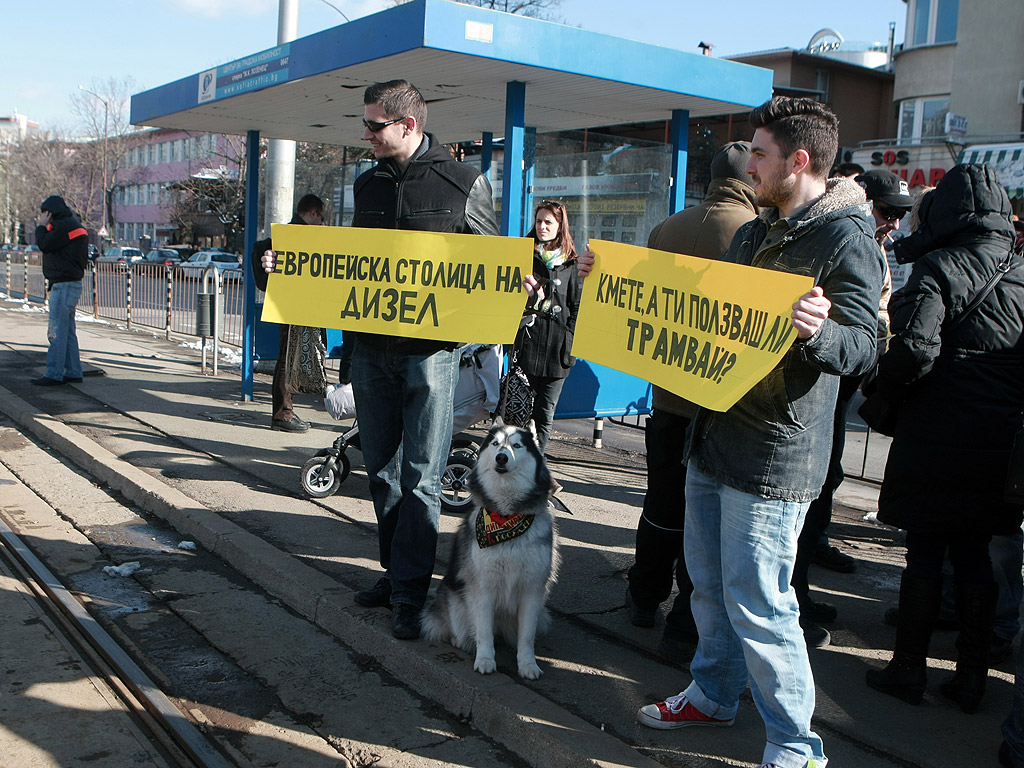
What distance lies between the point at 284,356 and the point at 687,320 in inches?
229

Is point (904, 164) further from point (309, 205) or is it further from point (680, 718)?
point (680, 718)

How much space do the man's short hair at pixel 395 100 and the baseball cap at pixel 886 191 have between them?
94.8 inches

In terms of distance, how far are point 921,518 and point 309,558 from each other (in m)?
3.21

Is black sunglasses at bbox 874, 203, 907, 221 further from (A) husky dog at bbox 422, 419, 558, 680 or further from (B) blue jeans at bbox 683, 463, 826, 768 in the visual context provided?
(B) blue jeans at bbox 683, 463, 826, 768

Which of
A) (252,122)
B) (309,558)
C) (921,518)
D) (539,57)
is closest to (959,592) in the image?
(921,518)

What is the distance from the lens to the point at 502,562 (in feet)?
11.9

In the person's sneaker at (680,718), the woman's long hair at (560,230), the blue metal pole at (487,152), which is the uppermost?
the blue metal pole at (487,152)

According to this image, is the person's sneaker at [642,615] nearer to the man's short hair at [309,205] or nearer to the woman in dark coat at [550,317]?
the woman in dark coat at [550,317]

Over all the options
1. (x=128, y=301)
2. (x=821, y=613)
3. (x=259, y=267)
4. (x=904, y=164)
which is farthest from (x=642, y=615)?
(x=904, y=164)

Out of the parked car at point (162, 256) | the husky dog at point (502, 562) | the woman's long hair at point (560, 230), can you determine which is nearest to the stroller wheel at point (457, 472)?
the woman's long hair at point (560, 230)

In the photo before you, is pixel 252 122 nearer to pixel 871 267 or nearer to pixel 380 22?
pixel 380 22

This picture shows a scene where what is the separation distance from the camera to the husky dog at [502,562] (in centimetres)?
366

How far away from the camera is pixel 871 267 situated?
259 centimetres

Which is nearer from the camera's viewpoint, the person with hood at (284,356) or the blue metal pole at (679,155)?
the person with hood at (284,356)
